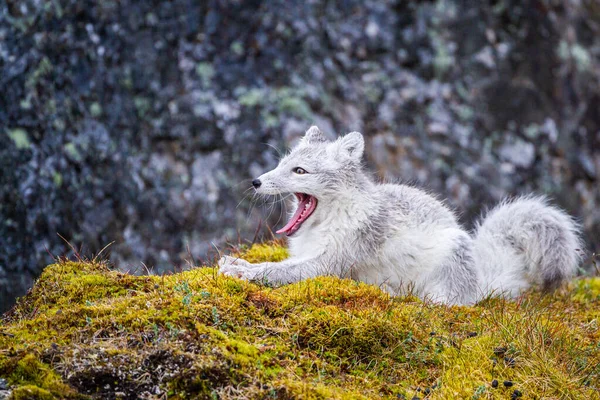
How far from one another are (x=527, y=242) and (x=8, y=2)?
790 centimetres

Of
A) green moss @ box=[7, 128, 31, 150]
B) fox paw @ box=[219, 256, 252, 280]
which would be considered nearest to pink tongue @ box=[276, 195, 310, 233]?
fox paw @ box=[219, 256, 252, 280]

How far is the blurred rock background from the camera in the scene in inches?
365

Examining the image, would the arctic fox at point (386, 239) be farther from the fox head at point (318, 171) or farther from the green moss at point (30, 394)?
the green moss at point (30, 394)

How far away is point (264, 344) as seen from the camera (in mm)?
4637

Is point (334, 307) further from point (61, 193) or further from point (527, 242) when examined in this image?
point (61, 193)

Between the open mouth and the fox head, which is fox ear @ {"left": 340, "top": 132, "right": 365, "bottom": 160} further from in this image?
the open mouth

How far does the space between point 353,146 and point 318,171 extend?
1.70ft

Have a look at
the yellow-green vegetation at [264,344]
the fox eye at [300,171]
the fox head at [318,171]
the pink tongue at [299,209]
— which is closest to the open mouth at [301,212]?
the pink tongue at [299,209]

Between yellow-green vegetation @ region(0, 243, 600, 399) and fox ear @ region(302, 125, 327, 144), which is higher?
fox ear @ region(302, 125, 327, 144)

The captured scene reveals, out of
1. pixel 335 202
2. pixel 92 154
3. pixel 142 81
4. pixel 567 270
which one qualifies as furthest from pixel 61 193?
pixel 567 270

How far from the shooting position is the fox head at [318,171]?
6340mm

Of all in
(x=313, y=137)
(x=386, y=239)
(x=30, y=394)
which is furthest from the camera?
(x=313, y=137)

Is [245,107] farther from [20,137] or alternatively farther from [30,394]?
[30,394]

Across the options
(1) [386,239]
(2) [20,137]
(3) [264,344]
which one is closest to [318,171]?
(1) [386,239]
